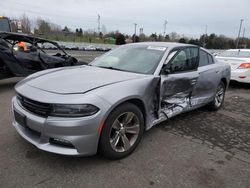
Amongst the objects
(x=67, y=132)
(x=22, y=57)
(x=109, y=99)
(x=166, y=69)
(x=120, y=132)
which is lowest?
(x=120, y=132)

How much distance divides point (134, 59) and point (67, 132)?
1810 mm

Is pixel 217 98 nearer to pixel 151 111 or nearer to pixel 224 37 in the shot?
pixel 151 111

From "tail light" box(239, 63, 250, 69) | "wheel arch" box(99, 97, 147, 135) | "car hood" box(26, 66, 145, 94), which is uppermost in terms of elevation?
"car hood" box(26, 66, 145, 94)

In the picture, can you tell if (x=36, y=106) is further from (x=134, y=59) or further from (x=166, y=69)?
(x=166, y=69)

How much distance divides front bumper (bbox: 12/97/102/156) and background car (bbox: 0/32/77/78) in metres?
4.02

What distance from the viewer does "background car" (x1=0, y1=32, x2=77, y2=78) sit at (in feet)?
19.1

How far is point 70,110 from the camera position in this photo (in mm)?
2336

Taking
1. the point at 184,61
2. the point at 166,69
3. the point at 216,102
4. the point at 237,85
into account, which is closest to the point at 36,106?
the point at 166,69

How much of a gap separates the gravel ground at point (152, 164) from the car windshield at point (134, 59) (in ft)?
3.77

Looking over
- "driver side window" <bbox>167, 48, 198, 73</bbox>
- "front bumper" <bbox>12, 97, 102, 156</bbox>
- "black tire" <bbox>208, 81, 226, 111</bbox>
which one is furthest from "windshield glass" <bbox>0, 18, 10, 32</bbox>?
"black tire" <bbox>208, 81, 226, 111</bbox>

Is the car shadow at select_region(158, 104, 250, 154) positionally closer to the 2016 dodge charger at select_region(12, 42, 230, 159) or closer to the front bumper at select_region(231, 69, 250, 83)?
the 2016 dodge charger at select_region(12, 42, 230, 159)

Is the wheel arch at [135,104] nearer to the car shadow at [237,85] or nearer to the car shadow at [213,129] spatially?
the car shadow at [213,129]

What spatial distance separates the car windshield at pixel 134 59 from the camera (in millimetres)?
3397

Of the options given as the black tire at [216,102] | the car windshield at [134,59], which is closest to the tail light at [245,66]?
the black tire at [216,102]
